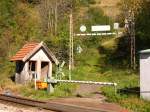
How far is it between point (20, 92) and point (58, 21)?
23776mm

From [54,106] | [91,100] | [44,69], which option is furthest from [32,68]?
[54,106]

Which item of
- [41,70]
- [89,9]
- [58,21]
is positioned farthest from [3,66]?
[89,9]

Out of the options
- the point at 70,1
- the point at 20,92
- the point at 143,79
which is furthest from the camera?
the point at 70,1

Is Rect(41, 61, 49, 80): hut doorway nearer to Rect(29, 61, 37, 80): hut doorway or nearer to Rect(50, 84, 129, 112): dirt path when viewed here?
Rect(29, 61, 37, 80): hut doorway

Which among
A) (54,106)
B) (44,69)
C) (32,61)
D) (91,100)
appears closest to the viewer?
(54,106)

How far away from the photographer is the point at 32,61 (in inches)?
1291

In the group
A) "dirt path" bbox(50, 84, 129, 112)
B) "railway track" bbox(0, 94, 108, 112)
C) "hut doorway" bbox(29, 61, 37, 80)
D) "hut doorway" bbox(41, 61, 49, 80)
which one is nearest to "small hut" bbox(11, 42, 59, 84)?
"hut doorway" bbox(29, 61, 37, 80)

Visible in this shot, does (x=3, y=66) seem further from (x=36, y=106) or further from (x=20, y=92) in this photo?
(x=36, y=106)

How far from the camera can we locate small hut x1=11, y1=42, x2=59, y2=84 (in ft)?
105

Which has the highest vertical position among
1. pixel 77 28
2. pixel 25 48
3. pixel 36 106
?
pixel 77 28

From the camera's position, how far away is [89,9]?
6675 centimetres

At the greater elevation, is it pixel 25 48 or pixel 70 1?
pixel 70 1

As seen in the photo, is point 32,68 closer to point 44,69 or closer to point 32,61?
point 44,69

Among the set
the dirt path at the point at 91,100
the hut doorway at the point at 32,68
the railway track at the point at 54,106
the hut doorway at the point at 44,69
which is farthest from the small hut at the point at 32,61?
the railway track at the point at 54,106
